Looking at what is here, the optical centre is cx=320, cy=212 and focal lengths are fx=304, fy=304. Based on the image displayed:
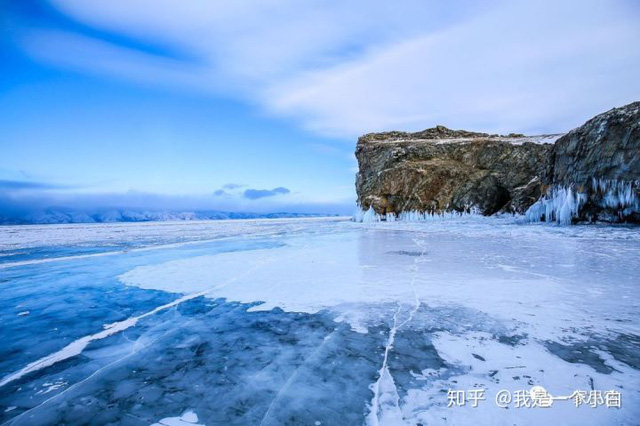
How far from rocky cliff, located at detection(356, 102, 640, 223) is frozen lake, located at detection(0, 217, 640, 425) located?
→ 1656 centimetres

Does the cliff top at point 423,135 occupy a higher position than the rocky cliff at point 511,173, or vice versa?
the cliff top at point 423,135

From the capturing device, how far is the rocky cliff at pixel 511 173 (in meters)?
17.2

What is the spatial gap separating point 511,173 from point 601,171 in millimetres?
15178

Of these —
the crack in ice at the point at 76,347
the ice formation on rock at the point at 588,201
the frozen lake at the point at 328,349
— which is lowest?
the crack in ice at the point at 76,347

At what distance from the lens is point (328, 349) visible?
2.78 meters

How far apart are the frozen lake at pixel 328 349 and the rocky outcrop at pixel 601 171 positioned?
15.9 meters

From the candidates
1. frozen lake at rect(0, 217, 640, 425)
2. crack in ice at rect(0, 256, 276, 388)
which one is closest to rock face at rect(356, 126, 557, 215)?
frozen lake at rect(0, 217, 640, 425)

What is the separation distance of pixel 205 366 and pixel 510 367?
7.97ft

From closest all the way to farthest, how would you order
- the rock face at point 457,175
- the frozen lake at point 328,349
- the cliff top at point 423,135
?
the frozen lake at point 328,349 → the rock face at point 457,175 → the cliff top at point 423,135

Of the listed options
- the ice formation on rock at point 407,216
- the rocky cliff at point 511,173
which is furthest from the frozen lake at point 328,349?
the ice formation on rock at point 407,216

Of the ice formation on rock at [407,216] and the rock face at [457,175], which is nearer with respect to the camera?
the rock face at [457,175]

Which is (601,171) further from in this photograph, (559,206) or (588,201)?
(559,206)

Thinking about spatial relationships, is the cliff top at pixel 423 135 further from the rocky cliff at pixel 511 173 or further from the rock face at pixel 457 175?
the rock face at pixel 457 175

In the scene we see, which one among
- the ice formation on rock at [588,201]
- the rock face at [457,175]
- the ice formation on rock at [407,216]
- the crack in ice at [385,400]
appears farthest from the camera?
the ice formation on rock at [407,216]
